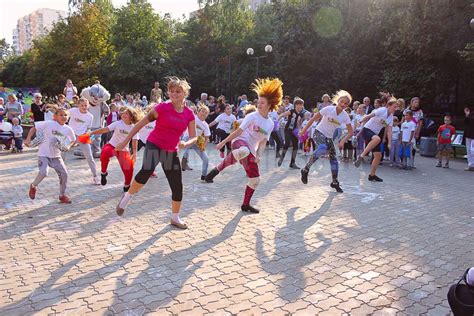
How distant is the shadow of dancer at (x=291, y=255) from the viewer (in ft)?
12.5

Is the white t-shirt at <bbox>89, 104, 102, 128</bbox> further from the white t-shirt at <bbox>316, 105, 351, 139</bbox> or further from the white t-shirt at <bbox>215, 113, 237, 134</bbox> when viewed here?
the white t-shirt at <bbox>316, 105, 351, 139</bbox>

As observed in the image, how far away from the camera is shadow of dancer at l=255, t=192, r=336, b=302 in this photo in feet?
12.5

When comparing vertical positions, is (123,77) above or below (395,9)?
below

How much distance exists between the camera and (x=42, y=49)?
4128 cm

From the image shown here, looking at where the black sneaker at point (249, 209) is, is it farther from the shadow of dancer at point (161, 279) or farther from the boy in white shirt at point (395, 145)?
the boy in white shirt at point (395, 145)

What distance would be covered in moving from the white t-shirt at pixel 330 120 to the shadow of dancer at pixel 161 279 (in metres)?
3.85

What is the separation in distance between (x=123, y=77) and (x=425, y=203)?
3359 centimetres

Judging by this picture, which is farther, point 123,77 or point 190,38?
point 190,38

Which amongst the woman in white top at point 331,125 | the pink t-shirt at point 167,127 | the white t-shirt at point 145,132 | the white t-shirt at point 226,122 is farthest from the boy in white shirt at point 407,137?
the pink t-shirt at point 167,127

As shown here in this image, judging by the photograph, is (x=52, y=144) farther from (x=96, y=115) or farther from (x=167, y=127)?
(x=96, y=115)

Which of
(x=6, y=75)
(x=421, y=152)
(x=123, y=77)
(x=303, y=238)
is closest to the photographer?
(x=303, y=238)

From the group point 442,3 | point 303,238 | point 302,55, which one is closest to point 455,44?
point 442,3

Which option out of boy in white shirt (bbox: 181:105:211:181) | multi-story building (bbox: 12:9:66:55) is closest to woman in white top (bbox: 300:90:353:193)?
boy in white shirt (bbox: 181:105:211:181)

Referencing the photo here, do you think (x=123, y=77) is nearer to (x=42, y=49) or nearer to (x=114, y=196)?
(x=42, y=49)
